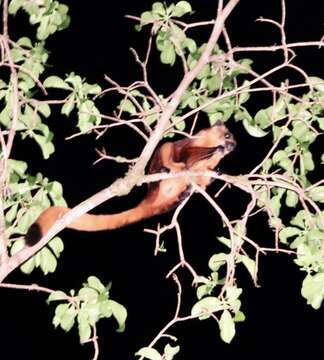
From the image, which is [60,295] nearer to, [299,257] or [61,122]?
[299,257]

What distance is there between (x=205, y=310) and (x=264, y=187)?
23.3 inches

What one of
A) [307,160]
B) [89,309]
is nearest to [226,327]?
[89,309]

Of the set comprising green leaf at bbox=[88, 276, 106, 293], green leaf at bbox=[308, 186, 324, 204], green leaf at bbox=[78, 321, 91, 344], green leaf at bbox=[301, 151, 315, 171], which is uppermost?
green leaf at bbox=[308, 186, 324, 204]

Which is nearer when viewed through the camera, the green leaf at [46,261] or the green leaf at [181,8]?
the green leaf at [181,8]

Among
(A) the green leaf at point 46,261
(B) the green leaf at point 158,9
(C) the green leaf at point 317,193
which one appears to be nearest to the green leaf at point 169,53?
(B) the green leaf at point 158,9

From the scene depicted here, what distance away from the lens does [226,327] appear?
75.1 inches

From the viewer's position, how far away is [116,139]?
5328 mm

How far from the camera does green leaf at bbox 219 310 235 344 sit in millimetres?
1900

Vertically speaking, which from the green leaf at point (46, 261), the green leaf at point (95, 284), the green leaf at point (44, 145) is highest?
the green leaf at point (44, 145)

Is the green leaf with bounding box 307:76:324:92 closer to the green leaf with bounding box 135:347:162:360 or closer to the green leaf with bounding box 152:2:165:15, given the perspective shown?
the green leaf with bounding box 152:2:165:15

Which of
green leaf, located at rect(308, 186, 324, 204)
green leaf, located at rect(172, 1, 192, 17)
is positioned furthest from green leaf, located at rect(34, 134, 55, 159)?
green leaf, located at rect(308, 186, 324, 204)

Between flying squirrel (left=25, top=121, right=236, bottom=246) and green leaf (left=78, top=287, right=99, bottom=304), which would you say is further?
flying squirrel (left=25, top=121, right=236, bottom=246)

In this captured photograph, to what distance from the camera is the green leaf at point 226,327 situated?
74.8 inches

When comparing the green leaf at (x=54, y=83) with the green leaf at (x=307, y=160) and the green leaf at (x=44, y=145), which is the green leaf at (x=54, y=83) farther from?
the green leaf at (x=307, y=160)
